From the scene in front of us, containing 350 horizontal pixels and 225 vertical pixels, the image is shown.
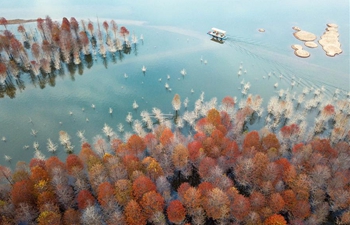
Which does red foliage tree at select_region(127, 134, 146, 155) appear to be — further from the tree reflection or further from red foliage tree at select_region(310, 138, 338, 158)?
the tree reflection

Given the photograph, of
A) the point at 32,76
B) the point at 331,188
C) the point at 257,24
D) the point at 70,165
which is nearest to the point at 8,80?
the point at 32,76

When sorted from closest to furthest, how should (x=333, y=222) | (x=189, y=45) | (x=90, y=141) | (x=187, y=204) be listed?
(x=187, y=204) < (x=333, y=222) < (x=90, y=141) < (x=189, y=45)

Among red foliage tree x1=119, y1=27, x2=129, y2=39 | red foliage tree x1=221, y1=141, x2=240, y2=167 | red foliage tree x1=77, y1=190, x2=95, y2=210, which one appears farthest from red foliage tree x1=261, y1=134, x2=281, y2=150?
red foliage tree x1=119, y1=27, x2=129, y2=39

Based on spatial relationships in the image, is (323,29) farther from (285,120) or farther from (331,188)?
(331,188)

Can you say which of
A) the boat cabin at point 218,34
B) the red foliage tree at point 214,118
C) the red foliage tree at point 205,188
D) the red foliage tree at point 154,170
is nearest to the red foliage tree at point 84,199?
the red foliage tree at point 154,170

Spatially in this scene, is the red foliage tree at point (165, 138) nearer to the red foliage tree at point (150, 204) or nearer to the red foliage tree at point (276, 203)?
the red foliage tree at point (150, 204)
